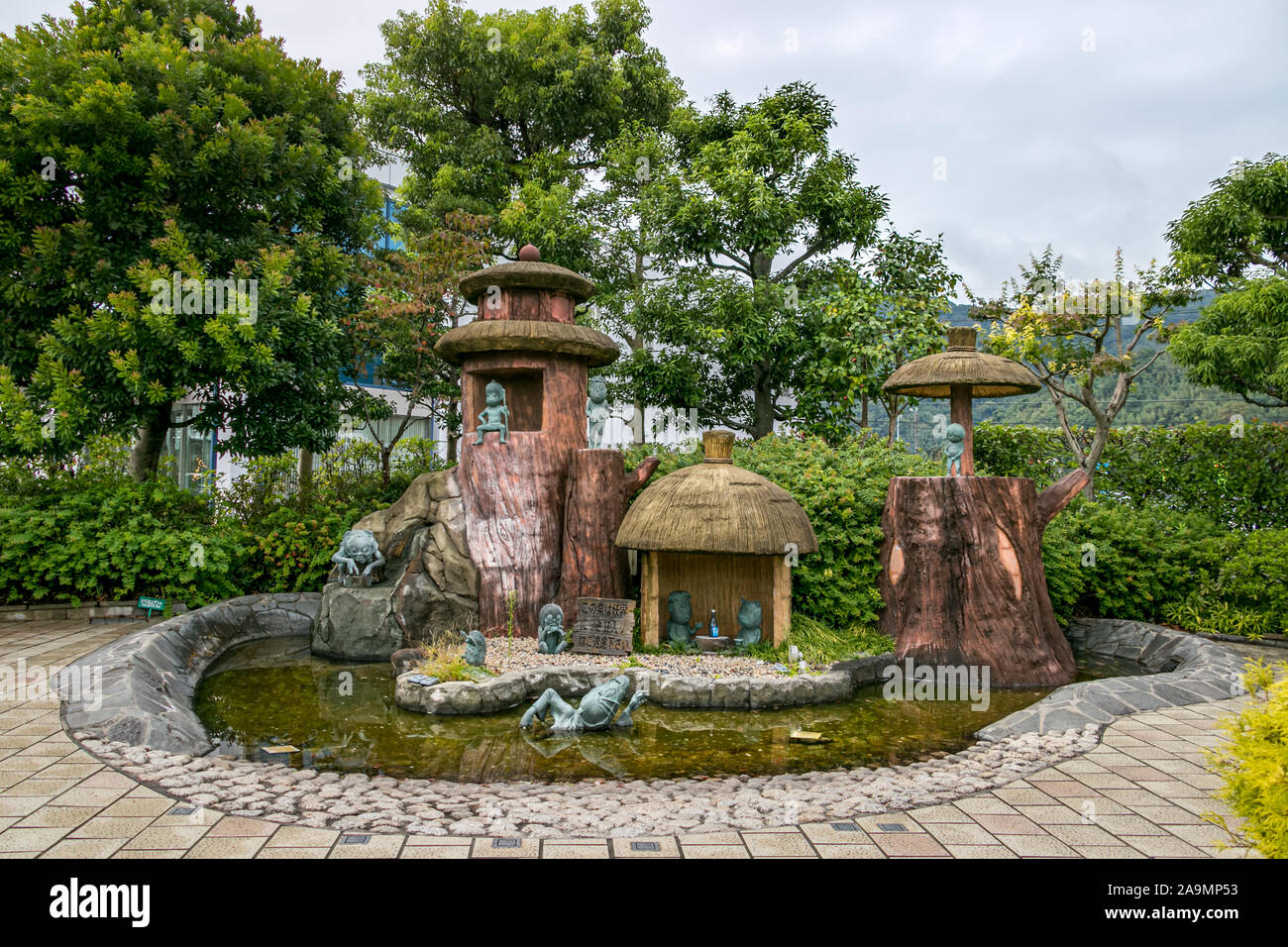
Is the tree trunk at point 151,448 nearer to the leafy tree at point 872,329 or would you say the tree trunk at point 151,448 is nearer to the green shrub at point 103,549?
the green shrub at point 103,549

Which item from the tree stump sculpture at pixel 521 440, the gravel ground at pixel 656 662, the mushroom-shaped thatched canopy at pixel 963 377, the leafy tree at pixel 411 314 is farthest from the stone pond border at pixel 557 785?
the leafy tree at pixel 411 314

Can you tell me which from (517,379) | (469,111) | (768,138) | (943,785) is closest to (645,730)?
(943,785)

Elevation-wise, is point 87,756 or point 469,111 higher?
point 469,111

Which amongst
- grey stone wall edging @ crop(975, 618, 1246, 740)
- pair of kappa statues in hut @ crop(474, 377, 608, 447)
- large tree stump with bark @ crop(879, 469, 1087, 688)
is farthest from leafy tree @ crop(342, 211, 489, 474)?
grey stone wall edging @ crop(975, 618, 1246, 740)

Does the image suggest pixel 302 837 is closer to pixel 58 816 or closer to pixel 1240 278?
pixel 58 816

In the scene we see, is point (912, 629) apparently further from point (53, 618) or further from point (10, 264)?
point (10, 264)

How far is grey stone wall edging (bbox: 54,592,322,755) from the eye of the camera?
5750mm

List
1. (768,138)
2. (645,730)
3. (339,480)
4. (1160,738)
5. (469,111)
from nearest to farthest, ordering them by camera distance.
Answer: (1160,738) < (645,730) < (339,480) < (768,138) < (469,111)

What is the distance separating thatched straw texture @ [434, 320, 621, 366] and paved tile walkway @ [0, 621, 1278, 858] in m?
6.09

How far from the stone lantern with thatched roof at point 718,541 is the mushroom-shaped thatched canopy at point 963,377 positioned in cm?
189

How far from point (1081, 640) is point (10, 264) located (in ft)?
49.0

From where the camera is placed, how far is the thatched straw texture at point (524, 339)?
9812 mm

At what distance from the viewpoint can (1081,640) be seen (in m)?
10.3

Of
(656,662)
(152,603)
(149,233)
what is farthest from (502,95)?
(656,662)
